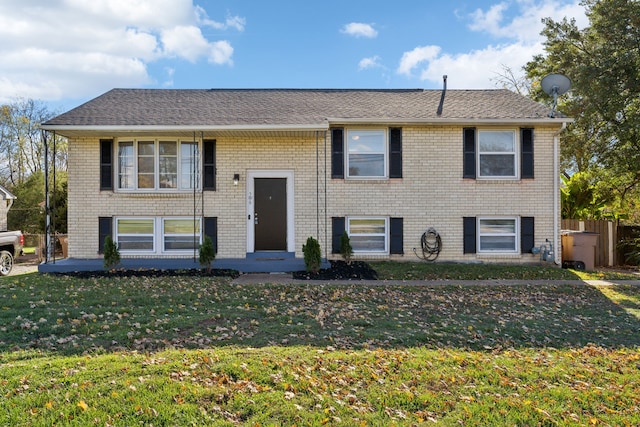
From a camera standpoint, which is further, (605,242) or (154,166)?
(605,242)

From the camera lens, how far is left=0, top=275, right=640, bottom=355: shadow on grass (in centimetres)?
557

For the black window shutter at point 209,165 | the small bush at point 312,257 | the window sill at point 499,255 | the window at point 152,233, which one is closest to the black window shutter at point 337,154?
the small bush at point 312,257

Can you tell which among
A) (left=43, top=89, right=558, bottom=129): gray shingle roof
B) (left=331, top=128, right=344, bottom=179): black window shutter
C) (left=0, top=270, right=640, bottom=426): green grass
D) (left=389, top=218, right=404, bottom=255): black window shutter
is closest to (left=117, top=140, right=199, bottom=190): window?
(left=43, top=89, right=558, bottom=129): gray shingle roof

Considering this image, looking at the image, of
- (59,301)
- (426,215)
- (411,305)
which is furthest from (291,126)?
(59,301)

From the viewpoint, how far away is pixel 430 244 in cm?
1270

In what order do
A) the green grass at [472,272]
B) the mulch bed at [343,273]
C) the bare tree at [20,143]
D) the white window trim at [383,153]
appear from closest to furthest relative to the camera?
the mulch bed at [343,273] → the green grass at [472,272] → the white window trim at [383,153] → the bare tree at [20,143]

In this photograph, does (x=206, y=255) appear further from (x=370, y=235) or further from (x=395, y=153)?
(x=395, y=153)

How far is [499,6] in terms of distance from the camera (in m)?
13.7

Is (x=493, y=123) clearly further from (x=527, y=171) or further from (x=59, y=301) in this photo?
(x=59, y=301)

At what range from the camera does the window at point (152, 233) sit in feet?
41.3

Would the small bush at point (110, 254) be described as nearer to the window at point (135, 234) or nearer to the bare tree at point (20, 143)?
the window at point (135, 234)

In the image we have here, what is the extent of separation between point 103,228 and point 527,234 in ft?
40.4

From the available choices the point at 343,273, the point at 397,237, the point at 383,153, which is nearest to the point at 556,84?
the point at 383,153

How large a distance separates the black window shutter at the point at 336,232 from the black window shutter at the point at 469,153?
→ 154 inches
